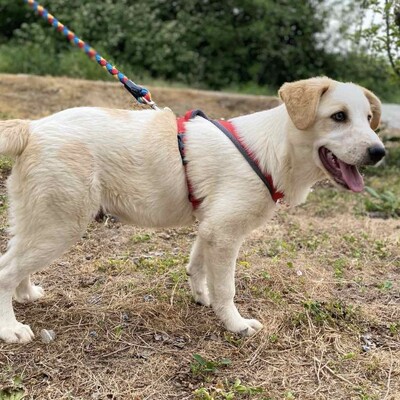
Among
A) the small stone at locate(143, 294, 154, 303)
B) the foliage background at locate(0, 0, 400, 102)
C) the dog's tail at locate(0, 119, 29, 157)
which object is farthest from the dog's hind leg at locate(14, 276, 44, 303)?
the foliage background at locate(0, 0, 400, 102)

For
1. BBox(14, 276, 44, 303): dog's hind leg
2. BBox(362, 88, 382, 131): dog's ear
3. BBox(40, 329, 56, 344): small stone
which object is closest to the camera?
BBox(40, 329, 56, 344): small stone

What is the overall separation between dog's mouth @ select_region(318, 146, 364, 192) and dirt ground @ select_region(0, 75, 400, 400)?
1026mm

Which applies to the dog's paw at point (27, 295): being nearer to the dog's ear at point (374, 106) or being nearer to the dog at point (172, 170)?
the dog at point (172, 170)

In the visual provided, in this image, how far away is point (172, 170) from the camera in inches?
144

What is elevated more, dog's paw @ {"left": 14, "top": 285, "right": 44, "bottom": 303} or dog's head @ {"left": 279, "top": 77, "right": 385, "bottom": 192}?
dog's head @ {"left": 279, "top": 77, "right": 385, "bottom": 192}

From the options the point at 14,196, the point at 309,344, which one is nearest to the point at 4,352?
the point at 14,196

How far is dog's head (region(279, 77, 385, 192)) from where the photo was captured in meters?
3.43

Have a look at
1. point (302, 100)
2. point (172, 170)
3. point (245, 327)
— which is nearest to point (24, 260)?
point (172, 170)

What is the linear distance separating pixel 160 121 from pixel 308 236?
2.81m

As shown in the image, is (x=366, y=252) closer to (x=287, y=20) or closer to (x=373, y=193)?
(x=373, y=193)

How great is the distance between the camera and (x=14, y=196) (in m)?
3.60

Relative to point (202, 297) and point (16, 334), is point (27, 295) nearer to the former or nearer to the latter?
point (16, 334)

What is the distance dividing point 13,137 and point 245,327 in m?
1.95

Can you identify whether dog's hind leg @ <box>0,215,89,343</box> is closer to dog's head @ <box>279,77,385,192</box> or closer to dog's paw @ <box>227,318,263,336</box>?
dog's paw @ <box>227,318,263,336</box>
